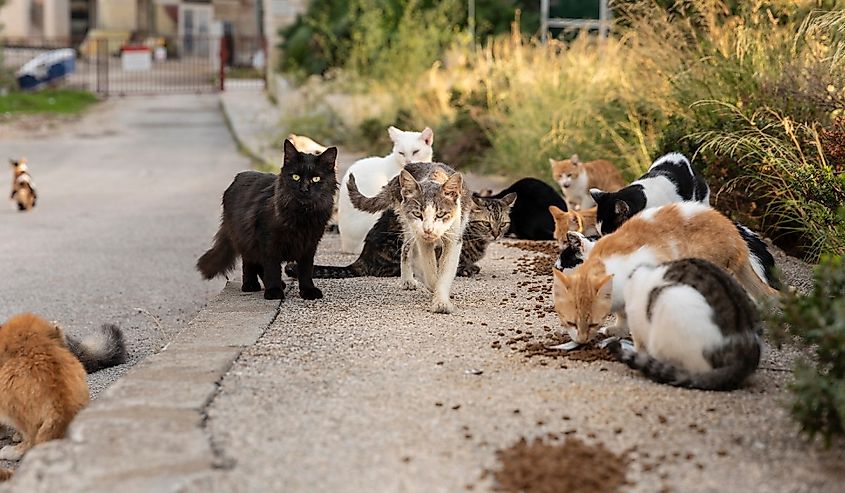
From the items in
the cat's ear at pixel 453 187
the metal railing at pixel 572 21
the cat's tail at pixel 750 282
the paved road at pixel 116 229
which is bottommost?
the paved road at pixel 116 229

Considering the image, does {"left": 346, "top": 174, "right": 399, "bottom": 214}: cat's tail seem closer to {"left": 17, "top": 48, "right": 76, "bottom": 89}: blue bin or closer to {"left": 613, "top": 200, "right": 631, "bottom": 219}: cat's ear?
{"left": 613, "top": 200, "right": 631, "bottom": 219}: cat's ear

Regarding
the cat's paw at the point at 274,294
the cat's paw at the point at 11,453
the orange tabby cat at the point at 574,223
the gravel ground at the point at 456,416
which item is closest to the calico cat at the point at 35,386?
the cat's paw at the point at 11,453

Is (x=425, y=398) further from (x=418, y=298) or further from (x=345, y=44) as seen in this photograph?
(x=345, y=44)

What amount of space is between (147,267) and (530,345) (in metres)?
4.84

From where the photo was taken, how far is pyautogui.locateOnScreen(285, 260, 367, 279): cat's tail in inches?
269

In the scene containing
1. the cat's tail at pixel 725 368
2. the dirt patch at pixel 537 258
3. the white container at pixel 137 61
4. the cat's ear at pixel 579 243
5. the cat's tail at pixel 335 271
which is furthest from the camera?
the white container at pixel 137 61

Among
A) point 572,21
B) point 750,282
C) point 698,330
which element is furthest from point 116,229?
point 572,21

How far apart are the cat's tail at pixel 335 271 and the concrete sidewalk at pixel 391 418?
1.35 m

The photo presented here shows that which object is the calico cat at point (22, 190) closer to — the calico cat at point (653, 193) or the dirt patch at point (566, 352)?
the calico cat at point (653, 193)

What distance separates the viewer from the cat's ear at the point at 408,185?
586 cm

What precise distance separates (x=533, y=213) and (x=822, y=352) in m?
4.65

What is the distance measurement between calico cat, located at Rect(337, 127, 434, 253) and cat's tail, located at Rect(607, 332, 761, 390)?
3.48 metres

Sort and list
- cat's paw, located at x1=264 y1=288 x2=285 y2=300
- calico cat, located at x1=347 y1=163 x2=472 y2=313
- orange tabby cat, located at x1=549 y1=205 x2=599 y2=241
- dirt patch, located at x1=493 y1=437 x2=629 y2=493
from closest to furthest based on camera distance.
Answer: dirt patch, located at x1=493 y1=437 x2=629 y2=493 → calico cat, located at x1=347 y1=163 x2=472 y2=313 → cat's paw, located at x1=264 y1=288 x2=285 y2=300 → orange tabby cat, located at x1=549 y1=205 x2=599 y2=241

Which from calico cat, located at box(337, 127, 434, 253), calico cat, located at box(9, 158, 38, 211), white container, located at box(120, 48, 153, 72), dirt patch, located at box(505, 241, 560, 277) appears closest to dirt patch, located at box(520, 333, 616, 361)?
dirt patch, located at box(505, 241, 560, 277)
